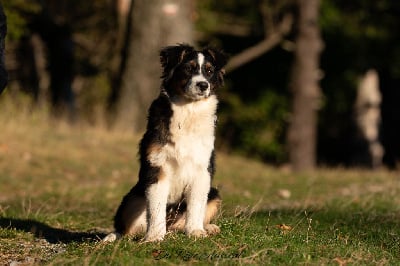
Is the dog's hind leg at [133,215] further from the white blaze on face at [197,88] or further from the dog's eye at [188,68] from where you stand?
the dog's eye at [188,68]

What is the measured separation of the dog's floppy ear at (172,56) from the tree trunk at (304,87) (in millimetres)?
12959

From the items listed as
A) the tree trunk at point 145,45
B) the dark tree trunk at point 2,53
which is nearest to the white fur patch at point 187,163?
the dark tree trunk at point 2,53

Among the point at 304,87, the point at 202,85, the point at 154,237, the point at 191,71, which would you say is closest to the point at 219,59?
the point at 191,71

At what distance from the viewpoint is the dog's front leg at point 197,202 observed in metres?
6.96

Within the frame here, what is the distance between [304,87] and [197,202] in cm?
1370

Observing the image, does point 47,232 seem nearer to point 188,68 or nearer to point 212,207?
point 212,207

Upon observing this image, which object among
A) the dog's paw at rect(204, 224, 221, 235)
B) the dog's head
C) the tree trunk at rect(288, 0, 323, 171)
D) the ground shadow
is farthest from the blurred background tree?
the dog's paw at rect(204, 224, 221, 235)

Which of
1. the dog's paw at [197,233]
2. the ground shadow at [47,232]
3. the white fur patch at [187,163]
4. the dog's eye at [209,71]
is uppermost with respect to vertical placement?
the dog's eye at [209,71]

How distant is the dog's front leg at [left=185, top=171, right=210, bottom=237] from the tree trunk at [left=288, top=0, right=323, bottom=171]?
13.5 m

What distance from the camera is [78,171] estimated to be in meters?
15.0

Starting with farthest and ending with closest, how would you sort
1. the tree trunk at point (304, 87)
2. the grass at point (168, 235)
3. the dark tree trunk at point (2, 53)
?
the tree trunk at point (304, 87) < the dark tree trunk at point (2, 53) < the grass at point (168, 235)

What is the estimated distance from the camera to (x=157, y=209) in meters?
6.83

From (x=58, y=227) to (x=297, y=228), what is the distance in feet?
9.57

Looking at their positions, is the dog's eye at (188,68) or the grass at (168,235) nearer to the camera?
the grass at (168,235)
